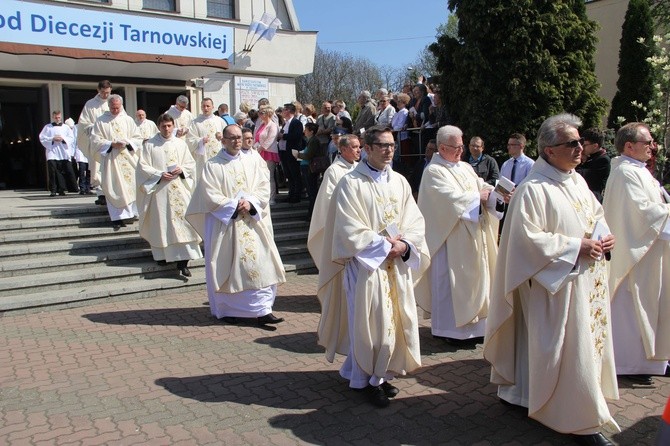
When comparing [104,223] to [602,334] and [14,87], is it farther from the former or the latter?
[602,334]

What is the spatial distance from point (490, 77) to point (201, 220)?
224 inches

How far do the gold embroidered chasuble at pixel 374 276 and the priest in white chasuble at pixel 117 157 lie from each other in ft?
20.6

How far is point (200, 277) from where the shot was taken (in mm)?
9305

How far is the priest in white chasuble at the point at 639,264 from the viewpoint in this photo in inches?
201

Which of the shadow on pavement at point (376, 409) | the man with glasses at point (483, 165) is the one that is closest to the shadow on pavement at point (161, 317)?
the shadow on pavement at point (376, 409)

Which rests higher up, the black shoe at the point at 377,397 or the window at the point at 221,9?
the window at the point at 221,9

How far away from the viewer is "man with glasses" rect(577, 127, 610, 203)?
705 cm

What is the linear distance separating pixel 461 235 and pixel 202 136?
23.8 ft

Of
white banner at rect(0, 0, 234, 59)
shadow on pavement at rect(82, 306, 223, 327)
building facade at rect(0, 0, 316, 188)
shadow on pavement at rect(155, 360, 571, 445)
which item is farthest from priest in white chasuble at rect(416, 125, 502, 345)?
white banner at rect(0, 0, 234, 59)

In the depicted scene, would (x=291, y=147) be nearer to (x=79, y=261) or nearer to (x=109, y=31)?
(x=79, y=261)

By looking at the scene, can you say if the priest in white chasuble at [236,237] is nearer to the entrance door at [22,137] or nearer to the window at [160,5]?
the entrance door at [22,137]

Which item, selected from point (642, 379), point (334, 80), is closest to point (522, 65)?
point (642, 379)

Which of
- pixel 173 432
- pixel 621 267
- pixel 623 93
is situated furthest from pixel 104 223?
pixel 623 93

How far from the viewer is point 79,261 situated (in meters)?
9.13
